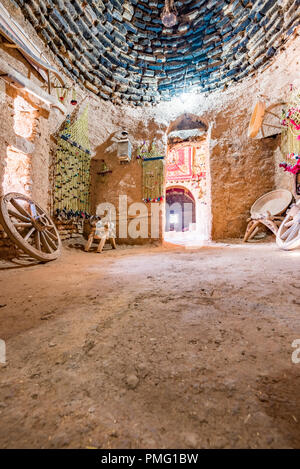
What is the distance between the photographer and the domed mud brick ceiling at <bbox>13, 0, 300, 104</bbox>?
18.0 feet

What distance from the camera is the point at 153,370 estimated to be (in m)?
0.85

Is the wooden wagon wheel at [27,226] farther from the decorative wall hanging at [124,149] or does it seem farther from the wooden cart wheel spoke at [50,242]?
the decorative wall hanging at [124,149]

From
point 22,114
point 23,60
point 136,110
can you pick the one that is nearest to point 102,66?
point 136,110

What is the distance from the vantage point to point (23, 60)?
4281 mm

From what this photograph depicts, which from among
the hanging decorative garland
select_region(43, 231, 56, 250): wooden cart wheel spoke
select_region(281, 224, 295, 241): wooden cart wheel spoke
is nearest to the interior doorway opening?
the hanging decorative garland

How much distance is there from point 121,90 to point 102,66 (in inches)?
36.1

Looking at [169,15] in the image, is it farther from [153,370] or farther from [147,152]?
[153,370]

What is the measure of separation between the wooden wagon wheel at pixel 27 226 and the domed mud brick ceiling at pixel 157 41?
473 cm

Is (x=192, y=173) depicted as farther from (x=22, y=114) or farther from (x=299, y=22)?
(x=22, y=114)

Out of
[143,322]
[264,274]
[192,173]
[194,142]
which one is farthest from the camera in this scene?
[192,173]

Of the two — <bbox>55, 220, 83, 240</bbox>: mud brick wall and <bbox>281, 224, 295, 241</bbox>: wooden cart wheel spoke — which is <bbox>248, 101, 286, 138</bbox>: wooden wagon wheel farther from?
<bbox>55, 220, 83, 240</bbox>: mud brick wall

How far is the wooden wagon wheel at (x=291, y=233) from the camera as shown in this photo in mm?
3451

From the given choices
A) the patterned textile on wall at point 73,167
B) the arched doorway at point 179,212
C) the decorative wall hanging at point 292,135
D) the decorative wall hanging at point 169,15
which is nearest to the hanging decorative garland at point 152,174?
the patterned textile on wall at point 73,167

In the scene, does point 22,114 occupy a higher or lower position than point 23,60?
lower
